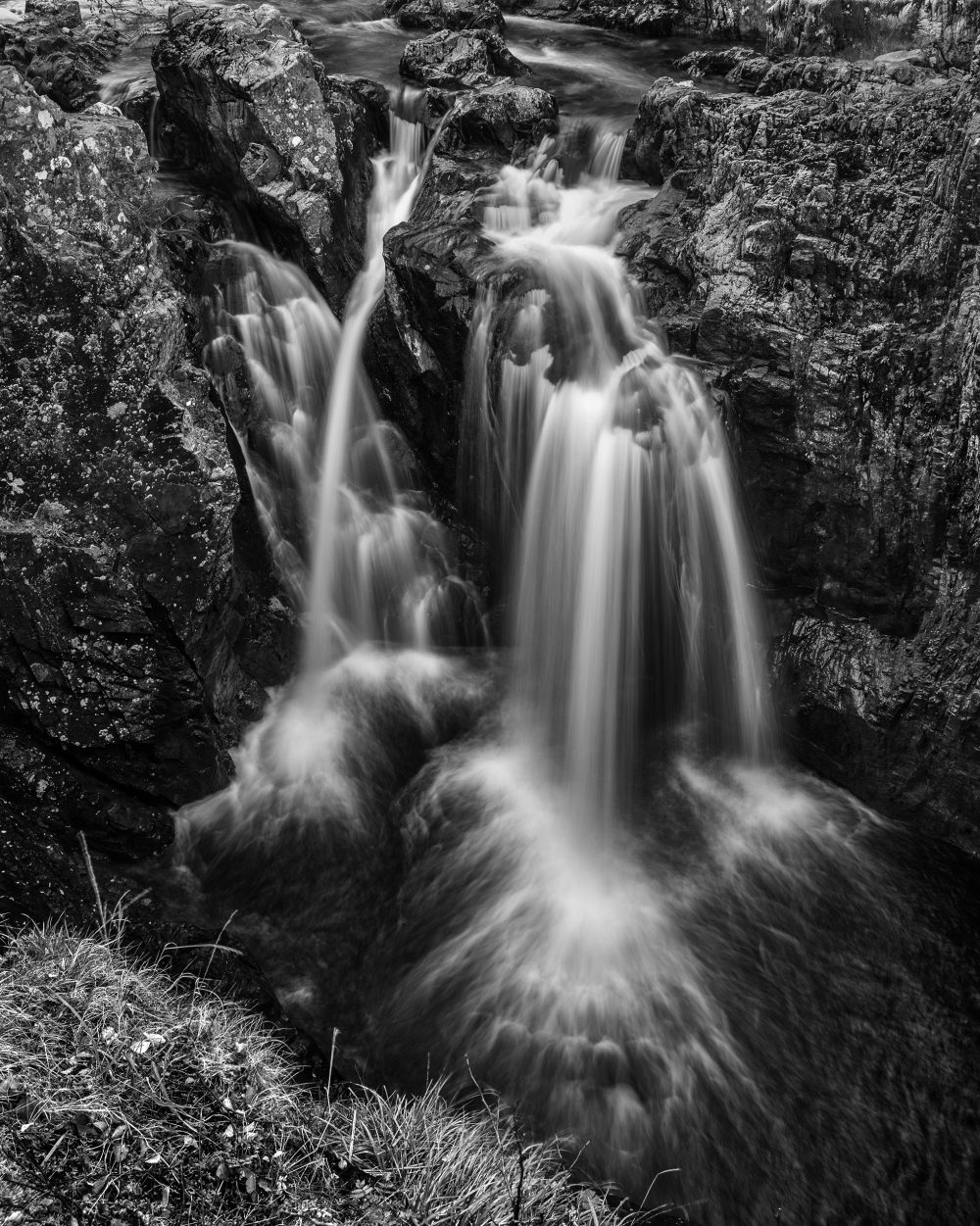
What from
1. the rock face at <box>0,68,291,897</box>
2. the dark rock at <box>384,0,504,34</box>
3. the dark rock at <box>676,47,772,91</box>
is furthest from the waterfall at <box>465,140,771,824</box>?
the dark rock at <box>384,0,504,34</box>

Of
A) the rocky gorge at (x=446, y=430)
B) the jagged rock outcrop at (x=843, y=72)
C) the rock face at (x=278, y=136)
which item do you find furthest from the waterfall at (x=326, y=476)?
the jagged rock outcrop at (x=843, y=72)

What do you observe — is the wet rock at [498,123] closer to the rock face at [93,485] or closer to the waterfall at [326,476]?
the waterfall at [326,476]

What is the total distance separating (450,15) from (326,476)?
11.3 m

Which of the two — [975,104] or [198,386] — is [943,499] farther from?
[198,386]

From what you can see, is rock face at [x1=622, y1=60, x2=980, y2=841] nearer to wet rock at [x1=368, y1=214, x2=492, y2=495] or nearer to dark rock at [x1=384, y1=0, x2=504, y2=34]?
wet rock at [x1=368, y1=214, x2=492, y2=495]

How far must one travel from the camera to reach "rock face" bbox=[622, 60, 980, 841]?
679 cm

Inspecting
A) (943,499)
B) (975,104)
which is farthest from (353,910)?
(975,104)

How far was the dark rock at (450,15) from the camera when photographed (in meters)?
15.4

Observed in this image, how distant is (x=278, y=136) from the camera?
1012 centimetres

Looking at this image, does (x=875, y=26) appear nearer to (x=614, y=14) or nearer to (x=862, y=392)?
(x=862, y=392)

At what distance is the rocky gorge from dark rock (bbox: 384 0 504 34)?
747 cm

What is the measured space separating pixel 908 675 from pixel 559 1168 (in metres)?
4.69

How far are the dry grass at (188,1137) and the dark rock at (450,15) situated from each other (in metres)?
16.5

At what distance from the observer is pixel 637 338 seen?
835 cm
